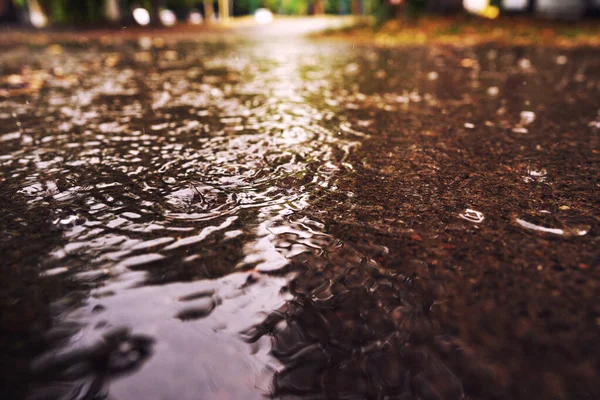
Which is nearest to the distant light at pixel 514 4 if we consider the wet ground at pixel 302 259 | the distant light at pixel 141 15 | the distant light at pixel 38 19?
the wet ground at pixel 302 259

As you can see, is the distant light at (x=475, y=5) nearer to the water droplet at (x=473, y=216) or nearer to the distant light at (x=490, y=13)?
the distant light at (x=490, y=13)

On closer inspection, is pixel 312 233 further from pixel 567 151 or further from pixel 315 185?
pixel 567 151

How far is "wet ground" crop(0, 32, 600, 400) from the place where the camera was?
1.18 meters

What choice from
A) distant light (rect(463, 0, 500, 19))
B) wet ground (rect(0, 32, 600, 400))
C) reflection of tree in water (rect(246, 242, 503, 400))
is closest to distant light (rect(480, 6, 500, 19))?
distant light (rect(463, 0, 500, 19))

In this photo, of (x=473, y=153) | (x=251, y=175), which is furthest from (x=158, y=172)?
(x=473, y=153)

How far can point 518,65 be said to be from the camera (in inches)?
309

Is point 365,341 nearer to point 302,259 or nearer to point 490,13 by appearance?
point 302,259

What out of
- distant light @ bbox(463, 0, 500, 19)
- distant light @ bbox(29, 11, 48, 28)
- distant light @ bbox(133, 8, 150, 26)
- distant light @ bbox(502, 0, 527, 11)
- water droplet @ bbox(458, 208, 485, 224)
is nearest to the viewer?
water droplet @ bbox(458, 208, 485, 224)

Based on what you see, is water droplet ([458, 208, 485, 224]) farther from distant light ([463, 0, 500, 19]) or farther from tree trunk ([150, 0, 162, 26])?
tree trunk ([150, 0, 162, 26])

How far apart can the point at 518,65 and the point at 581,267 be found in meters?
7.38

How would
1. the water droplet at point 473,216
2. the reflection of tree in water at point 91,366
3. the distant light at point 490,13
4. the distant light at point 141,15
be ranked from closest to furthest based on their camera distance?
1. the reflection of tree in water at point 91,366
2. the water droplet at point 473,216
3. the distant light at point 490,13
4. the distant light at point 141,15

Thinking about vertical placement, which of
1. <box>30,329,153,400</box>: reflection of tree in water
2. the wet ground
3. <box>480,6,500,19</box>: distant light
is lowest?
<box>30,329,153,400</box>: reflection of tree in water

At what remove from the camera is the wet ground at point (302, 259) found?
1184 mm

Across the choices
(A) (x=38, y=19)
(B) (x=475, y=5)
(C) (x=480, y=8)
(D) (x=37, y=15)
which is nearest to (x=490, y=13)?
(C) (x=480, y=8)
